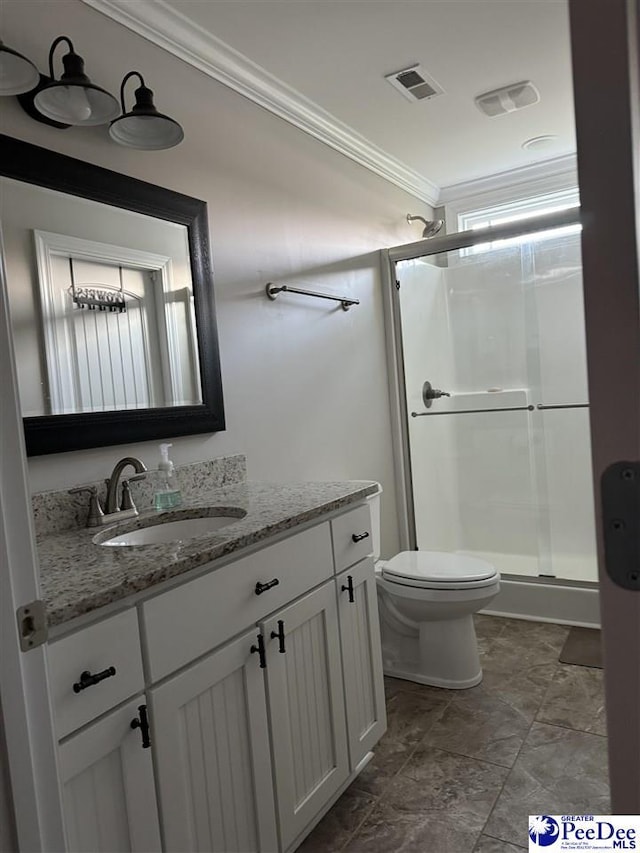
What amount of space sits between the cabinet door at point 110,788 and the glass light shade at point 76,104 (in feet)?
4.50

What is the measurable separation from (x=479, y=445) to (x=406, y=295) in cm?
97

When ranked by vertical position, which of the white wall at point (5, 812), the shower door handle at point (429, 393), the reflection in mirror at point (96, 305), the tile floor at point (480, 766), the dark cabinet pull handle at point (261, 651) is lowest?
the tile floor at point (480, 766)

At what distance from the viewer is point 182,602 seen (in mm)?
1153

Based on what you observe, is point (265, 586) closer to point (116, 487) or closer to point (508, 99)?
point (116, 487)

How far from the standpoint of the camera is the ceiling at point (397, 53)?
1854mm

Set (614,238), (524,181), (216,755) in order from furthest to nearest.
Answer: (524,181), (216,755), (614,238)

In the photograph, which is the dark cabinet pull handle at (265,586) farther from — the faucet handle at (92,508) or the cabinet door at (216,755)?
the faucet handle at (92,508)

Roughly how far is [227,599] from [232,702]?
0.74ft

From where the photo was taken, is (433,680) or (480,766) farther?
(433,680)

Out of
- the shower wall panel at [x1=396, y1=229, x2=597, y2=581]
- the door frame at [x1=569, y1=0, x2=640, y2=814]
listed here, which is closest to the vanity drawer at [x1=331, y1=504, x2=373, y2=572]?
the door frame at [x1=569, y1=0, x2=640, y2=814]

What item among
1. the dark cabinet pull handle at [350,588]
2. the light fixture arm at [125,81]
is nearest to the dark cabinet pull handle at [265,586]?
the dark cabinet pull handle at [350,588]

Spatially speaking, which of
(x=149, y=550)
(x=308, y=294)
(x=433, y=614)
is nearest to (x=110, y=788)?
(x=149, y=550)

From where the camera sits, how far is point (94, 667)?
3.19 ft

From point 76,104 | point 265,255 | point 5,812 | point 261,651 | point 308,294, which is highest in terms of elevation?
point 76,104
